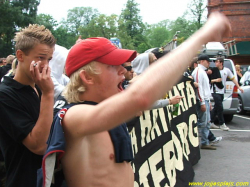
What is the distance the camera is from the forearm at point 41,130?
176 centimetres

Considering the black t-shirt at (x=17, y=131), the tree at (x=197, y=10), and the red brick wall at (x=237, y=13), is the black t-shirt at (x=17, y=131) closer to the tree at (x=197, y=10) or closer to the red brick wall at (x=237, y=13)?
the red brick wall at (x=237, y=13)

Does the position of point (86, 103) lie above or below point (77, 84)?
below

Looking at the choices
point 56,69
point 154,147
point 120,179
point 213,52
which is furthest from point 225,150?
point 213,52

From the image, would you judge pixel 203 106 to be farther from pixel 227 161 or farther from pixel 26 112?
pixel 26 112

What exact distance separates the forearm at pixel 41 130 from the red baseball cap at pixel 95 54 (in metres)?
0.34

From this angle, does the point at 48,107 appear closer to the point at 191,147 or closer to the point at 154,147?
the point at 154,147

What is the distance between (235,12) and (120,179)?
3153 centimetres

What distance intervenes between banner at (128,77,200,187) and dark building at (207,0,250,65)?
83.7 ft

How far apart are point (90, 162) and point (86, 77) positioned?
1.45 feet

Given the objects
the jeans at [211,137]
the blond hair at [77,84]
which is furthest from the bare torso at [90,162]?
the jeans at [211,137]

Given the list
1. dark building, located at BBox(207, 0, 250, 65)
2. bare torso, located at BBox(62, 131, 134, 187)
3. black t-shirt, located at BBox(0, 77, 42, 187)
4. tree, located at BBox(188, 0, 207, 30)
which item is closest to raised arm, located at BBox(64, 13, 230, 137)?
bare torso, located at BBox(62, 131, 134, 187)

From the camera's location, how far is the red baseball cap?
1.52 m

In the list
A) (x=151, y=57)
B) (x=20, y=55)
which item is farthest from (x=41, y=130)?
(x=151, y=57)

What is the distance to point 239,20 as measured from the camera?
30.2 meters
